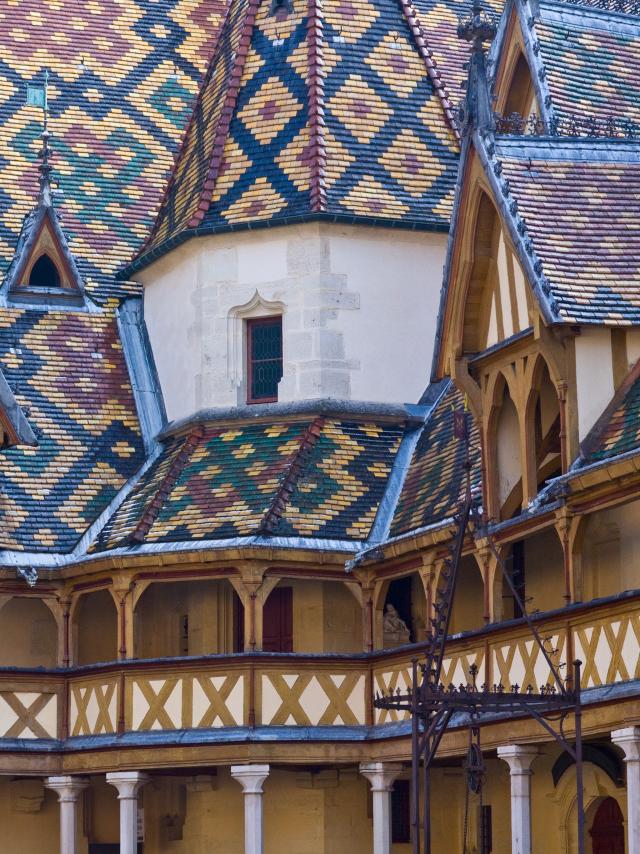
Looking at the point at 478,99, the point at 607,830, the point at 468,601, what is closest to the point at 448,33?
the point at 478,99

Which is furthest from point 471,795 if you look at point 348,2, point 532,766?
point 348,2

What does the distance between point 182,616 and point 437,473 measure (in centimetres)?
364

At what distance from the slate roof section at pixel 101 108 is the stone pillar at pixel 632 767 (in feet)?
37.6

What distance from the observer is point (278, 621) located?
2845 cm

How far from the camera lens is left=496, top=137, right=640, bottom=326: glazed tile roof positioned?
23.4 meters

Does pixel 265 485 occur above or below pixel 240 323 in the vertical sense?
below

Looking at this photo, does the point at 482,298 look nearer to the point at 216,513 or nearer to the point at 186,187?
the point at 216,513

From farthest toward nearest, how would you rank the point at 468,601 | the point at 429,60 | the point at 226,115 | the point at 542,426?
1. the point at 429,60
2. the point at 226,115
3. the point at 468,601
4. the point at 542,426

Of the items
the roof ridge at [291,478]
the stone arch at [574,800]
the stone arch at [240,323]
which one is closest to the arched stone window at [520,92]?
the stone arch at [240,323]

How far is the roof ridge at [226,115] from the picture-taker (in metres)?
29.8

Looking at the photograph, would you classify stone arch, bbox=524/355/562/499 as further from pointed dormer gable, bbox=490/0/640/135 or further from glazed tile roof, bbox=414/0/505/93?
glazed tile roof, bbox=414/0/505/93

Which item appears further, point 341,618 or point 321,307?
point 321,307

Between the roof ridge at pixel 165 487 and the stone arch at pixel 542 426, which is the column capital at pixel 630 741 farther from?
the roof ridge at pixel 165 487

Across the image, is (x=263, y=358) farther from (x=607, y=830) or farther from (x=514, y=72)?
(x=607, y=830)
